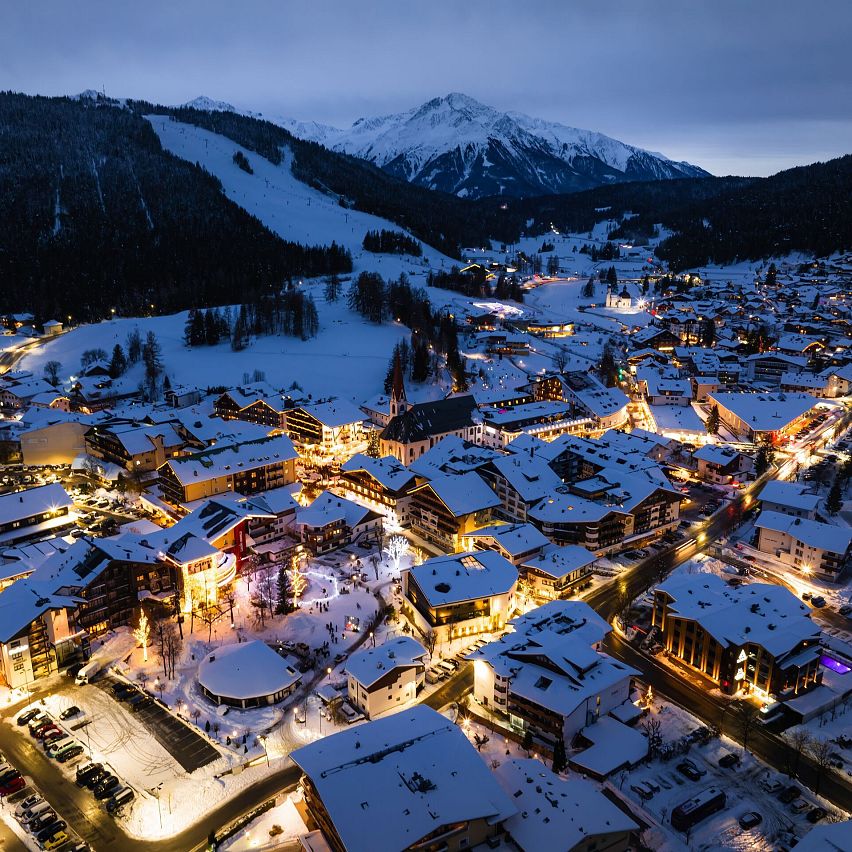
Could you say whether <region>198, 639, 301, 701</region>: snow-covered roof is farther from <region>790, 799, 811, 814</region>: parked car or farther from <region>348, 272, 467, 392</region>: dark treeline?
<region>348, 272, 467, 392</region>: dark treeline

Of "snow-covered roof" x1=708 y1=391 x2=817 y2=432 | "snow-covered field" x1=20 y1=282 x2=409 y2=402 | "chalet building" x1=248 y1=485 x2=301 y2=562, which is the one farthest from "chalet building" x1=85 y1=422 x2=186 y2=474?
"snow-covered roof" x1=708 y1=391 x2=817 y2=432

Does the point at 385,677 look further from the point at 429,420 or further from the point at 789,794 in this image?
the point at 429,420

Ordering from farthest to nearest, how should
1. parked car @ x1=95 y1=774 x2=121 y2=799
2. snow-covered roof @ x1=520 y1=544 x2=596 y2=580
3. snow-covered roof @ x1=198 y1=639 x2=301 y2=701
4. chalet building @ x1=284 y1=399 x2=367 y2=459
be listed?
chalet building @ x1=284 y1=399 x2=367 y2=459 → snow-covered roof @ x1=520 y1=544 x2=596 y2=580 → snow-covered roof @ x1=198 y1=639 x2=301 y2=701 → parked car @ x1=95 y1=774 x2=121 y2=799

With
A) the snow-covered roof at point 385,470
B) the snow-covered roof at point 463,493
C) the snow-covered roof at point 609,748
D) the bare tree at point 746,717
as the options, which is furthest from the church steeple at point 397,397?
the bare tree at point 746,717

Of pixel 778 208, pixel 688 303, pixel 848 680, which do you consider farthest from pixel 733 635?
pixel 778 208

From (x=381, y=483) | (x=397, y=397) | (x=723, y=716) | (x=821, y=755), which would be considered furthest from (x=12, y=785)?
(x=397, y=397)

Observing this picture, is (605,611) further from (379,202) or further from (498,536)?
(379,202)

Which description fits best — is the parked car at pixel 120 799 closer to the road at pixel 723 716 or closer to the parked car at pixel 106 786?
the parked car at pixel 106 786
